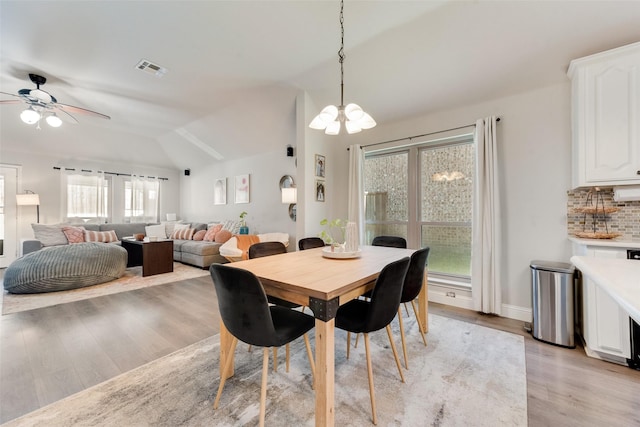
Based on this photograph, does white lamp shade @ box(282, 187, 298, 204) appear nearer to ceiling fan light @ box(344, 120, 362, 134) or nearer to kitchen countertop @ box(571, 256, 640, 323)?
ceiling fan light @ box(344, 120, 362, 134)

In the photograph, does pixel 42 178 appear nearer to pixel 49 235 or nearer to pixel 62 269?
pixel 49 235

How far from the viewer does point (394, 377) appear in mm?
1767

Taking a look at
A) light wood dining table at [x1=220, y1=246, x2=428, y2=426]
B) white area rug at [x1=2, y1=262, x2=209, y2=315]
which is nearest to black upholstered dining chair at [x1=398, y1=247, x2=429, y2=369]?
light wood dining table at [x1=220, y1=246, x2=428, y2=426]

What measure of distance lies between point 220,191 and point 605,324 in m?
6.71

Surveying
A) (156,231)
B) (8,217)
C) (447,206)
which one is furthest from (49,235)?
(447,206)

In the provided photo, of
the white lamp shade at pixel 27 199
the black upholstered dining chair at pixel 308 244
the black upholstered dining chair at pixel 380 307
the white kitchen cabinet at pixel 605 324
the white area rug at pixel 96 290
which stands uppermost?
the white lamp shade at pixel 27 199

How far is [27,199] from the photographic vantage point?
16.4ft

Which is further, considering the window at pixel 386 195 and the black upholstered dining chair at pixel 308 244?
the window at pixel 386 195

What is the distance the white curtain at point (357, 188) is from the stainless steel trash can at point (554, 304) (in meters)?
2.02

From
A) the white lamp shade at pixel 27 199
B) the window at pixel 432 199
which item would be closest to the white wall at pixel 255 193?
the window at pixel 432 199

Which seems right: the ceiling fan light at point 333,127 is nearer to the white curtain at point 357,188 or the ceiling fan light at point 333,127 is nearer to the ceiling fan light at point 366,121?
the ceiling fan light at point 366,121

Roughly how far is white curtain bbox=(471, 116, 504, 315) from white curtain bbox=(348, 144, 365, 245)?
4.72ft

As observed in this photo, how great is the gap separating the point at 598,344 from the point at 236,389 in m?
2.76

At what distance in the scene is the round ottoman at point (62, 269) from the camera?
338 cm
